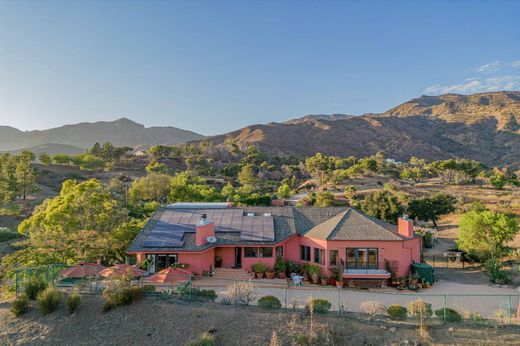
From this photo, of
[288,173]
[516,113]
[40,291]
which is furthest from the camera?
[516,113]

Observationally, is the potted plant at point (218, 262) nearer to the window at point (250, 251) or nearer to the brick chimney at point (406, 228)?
the window at point (250, 251)

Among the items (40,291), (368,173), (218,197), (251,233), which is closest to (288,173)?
(368,173)

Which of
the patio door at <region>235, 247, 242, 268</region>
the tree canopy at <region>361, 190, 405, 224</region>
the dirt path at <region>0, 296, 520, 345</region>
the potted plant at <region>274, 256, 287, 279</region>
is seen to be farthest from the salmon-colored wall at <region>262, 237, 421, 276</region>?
the tree canopy at <region>361, 190, 405, 224</region>

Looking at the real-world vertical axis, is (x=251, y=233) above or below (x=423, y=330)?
above

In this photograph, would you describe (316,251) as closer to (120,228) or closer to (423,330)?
(423,330)

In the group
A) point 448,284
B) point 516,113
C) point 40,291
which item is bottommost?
point 448,284

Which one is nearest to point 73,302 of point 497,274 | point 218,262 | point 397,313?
point 218,262

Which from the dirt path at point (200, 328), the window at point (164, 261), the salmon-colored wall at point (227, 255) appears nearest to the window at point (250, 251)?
the salmon-colored wall at point (227, 255)
